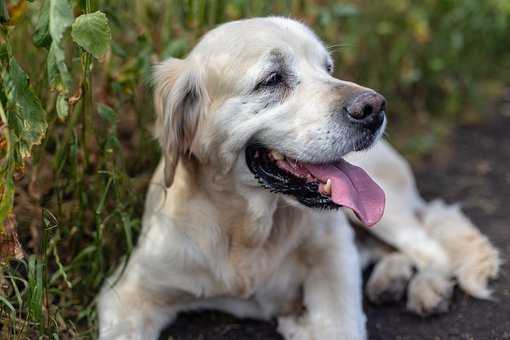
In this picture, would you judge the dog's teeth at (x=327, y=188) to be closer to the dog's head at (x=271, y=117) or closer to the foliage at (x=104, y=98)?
the dog's head at (x=271, y=117)

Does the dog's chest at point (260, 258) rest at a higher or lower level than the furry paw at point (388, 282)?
higher

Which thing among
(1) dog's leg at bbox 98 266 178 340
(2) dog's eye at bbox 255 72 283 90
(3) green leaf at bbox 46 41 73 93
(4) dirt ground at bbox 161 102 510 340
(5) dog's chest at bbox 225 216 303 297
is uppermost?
(3) green leaf at bbox 46 41 73 93

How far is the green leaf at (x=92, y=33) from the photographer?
2.08m

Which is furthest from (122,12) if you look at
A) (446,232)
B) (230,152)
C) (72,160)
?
(446,232)

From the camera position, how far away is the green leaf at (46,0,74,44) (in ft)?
6.79

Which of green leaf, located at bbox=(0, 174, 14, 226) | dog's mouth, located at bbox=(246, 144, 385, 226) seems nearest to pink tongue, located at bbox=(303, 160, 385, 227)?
dog's mouth, located at bbox=(246, 144, 385, 226)

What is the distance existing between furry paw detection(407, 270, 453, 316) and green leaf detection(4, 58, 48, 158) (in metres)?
1.65

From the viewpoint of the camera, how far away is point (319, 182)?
2490mm

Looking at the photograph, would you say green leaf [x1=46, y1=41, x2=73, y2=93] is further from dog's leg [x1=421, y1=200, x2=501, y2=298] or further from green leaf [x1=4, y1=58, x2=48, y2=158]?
dog's leg [x1=421, y1=200, x2=501, y2=298]

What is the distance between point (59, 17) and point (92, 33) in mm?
98

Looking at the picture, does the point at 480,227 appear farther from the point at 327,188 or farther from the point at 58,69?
the point at 58,69

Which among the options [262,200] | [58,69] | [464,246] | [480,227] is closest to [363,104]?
[262,200]

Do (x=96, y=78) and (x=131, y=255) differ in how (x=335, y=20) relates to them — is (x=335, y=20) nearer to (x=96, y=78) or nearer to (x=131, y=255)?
(x=96, y=78)

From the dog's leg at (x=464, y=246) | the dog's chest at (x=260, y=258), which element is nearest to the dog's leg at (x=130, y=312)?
the dog's chest at (x=260, y=258)
